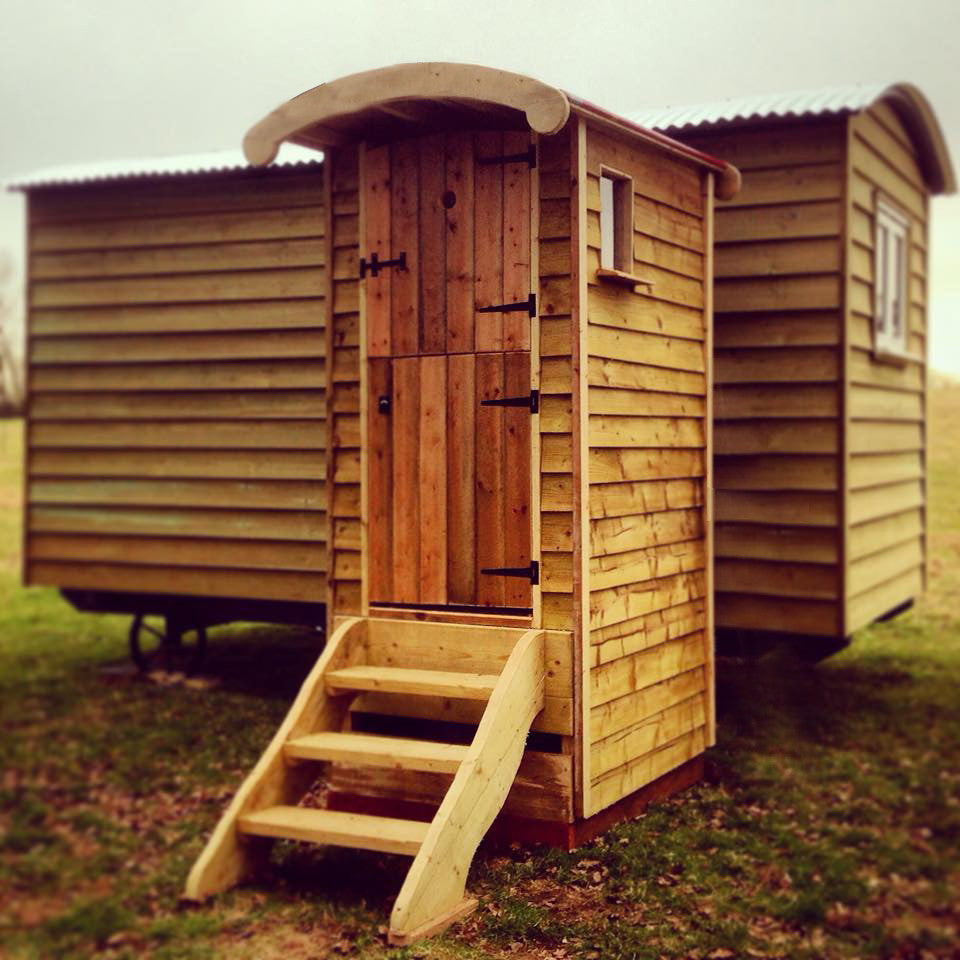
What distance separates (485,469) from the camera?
627 centimetres

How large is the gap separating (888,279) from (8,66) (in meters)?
6.68

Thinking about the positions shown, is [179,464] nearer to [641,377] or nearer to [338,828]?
[641,377]

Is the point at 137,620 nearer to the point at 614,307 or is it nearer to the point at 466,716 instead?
the point at 466,716

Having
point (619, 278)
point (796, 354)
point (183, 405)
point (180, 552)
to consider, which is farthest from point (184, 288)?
point (796, 354)

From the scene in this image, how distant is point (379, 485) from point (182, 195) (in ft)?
13.5

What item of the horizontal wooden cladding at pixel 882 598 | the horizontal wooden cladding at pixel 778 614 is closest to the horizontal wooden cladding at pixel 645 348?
the horizontal wooden cladding at pixel 778 614

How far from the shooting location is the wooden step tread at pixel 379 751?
18.9 feet

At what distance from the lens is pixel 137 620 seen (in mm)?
10461

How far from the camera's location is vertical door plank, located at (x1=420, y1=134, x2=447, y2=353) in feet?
20.7

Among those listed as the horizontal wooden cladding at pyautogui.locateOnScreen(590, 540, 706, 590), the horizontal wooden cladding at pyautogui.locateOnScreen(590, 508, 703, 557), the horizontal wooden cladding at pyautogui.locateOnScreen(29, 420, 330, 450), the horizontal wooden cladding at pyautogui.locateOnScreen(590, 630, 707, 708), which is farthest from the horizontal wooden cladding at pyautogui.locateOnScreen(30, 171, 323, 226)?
the horizontal wooden cladding at pyautogui.locateOnScreen(590, 630, 707, 708)

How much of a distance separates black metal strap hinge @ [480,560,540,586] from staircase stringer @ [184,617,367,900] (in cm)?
83

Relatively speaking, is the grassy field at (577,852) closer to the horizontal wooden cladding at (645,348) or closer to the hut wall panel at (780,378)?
the hut wall panel at (780,378)

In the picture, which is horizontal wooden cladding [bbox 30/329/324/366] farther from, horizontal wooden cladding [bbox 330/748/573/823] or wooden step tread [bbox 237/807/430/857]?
wooden step tread [bbox 237/807/430/857]

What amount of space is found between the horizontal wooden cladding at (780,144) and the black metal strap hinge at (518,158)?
242 cm
